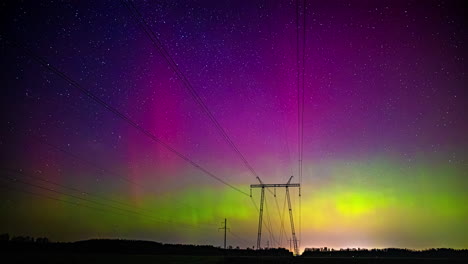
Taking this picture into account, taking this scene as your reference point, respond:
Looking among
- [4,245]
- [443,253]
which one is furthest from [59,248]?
[443,253]

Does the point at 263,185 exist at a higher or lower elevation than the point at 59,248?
higher

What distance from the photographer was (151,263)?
4934cm

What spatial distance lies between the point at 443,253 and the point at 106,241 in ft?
425

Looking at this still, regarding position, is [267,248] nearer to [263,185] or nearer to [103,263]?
[263,185]

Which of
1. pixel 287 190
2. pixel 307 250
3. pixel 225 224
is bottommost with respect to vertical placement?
pixel 307 250

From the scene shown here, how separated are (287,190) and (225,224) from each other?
2139 inches

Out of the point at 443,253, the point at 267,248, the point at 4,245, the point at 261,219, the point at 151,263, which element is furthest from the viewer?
the point at 267,248

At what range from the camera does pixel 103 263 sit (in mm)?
45875

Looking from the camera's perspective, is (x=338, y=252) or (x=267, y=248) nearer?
(x=338, y=252)

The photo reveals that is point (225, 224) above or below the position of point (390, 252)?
above

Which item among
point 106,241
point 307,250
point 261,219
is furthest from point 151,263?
point 307,250

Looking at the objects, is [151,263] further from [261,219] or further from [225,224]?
[225,224]

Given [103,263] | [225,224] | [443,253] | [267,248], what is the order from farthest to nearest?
[267,248] → [443,253] → [225,224] → [103,263]

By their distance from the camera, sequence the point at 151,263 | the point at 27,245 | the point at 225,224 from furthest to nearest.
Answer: the point at 225,224, the point at 27,245, the point at 151,263
